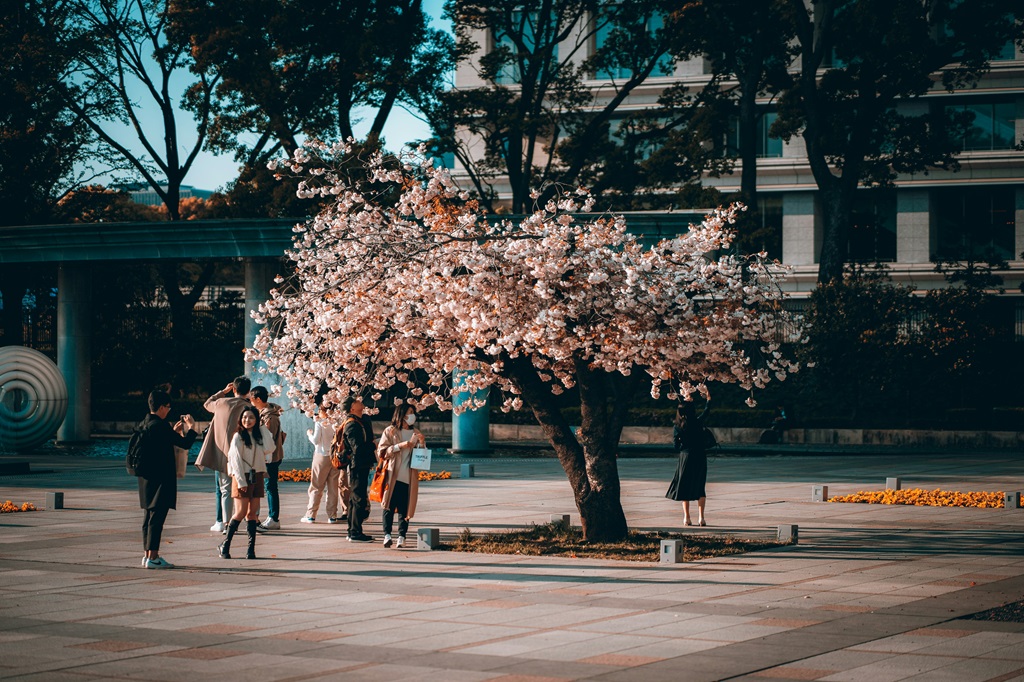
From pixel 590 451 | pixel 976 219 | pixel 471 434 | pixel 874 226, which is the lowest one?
pixel 471 434

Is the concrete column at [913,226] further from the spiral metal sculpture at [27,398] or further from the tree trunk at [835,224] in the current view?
the spiral metal sculpture at [27,398]

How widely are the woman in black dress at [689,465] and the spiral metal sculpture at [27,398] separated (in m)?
19.0

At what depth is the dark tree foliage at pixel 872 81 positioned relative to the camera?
3559 cm

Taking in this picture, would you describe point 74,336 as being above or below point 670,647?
above

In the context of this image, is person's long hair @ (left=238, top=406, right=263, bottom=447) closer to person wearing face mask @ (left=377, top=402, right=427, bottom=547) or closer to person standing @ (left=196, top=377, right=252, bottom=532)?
person standing @ (left=196, top=377, right=252, bottom=532)

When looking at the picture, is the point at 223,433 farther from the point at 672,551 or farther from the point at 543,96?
→ the point at 543,96

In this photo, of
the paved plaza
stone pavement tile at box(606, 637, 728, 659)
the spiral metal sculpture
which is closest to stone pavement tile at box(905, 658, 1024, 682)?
the paved plaza

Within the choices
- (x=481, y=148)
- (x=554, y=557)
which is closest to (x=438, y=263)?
(x=554, y=557)

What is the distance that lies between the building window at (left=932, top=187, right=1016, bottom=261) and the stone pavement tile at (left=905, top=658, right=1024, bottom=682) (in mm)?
47059

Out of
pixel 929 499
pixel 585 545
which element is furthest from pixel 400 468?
pixel 929 499

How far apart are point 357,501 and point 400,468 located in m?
0.92

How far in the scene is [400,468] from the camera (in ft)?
45.9

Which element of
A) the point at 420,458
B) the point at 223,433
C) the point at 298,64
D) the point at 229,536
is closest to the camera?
the point at 229,536

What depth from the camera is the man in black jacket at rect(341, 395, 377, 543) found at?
1457cm
